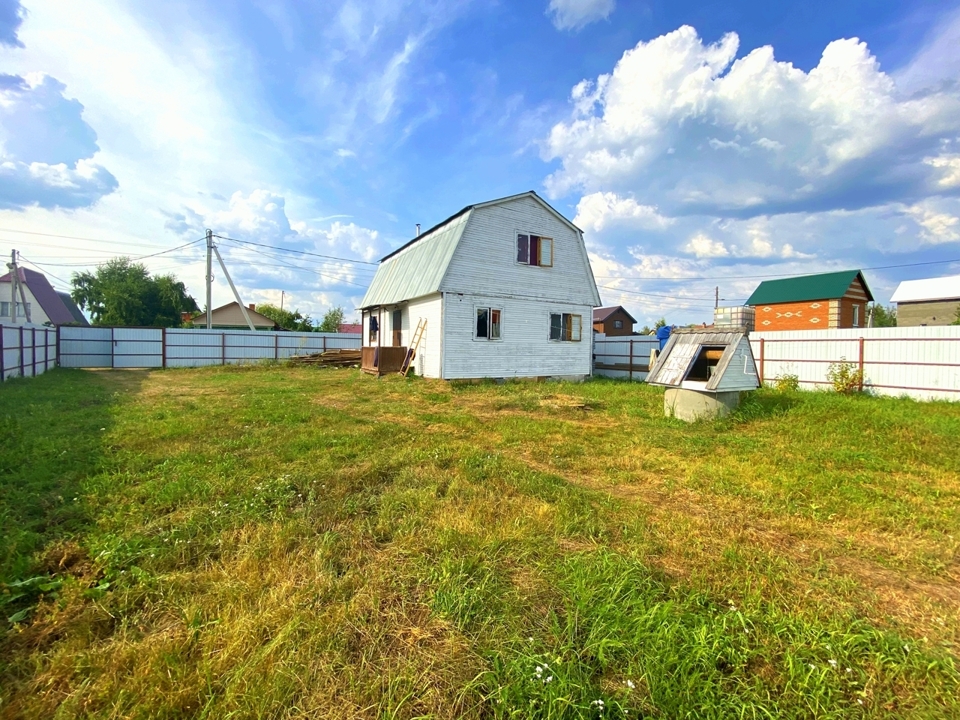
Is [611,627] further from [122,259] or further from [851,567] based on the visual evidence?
[122,259]

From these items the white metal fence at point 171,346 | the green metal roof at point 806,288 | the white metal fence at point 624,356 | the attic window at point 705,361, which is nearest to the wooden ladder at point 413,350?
the white metal fence at point 624,356

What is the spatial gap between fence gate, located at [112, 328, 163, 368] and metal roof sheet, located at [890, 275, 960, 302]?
1751 inches

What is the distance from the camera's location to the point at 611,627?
213cm

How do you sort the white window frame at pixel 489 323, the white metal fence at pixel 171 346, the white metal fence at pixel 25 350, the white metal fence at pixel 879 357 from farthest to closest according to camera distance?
1. the white metal fence at pixel 171 346
2. the white window frame at pixel 489 323
3. the white metal fence at pixel 25 350
4. the white metal fence at pixel 879 357

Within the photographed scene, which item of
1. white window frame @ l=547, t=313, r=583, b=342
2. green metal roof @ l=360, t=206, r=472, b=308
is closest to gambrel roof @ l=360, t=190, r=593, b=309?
green metal roof @ l=360, t=206, r=472, b=308

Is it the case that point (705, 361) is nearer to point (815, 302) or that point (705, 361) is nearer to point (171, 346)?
point (815, 302)

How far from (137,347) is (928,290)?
1832 inches

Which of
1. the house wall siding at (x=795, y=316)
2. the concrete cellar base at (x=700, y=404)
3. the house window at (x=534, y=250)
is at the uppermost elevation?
the house window at (x=534, y=250)

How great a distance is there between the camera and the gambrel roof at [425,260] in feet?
42.5

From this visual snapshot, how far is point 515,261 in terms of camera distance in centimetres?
1408

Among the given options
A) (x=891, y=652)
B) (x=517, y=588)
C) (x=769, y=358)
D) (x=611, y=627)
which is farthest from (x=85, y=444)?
(x=769, y=358)

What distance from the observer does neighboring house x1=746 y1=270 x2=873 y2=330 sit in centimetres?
2115

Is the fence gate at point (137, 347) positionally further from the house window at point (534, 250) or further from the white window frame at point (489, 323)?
the house window at point (534, 250)

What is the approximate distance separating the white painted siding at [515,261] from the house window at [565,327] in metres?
0.56
